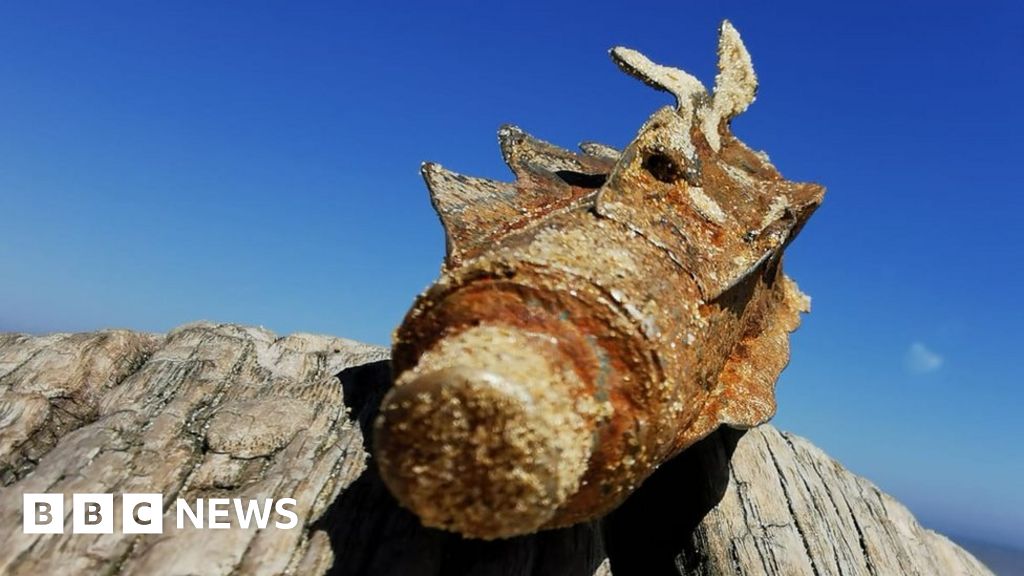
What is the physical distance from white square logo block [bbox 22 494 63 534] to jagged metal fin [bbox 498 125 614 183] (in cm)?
267

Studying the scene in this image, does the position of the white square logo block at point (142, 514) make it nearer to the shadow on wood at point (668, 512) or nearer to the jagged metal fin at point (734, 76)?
the shadow on wood at point (668, 512)

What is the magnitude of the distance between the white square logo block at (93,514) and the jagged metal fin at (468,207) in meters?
1.87

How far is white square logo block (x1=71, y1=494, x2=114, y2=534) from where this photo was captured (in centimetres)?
323

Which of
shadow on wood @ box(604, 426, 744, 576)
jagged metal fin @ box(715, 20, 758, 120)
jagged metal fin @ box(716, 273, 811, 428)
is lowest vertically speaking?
shadow on wood @ box(604, 426, 744, 576)

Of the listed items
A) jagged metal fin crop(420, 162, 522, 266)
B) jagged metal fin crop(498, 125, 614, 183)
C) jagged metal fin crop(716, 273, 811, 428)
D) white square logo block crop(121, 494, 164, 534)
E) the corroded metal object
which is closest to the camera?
the corroded metal object

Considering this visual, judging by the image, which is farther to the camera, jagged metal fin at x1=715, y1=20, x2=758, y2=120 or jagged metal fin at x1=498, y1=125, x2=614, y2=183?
jagged metal fin at x1=715, y1=20, x2=758, y2=120

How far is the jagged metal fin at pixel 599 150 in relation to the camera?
552 centimetres

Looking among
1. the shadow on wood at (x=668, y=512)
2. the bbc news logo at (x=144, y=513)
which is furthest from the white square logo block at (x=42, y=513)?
the shadow on wood at (x=668, y=512)

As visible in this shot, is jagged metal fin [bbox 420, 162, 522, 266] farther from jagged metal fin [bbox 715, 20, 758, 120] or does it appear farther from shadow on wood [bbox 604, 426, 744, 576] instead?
shadow on wood [bbox 604, 426, 744, 576]

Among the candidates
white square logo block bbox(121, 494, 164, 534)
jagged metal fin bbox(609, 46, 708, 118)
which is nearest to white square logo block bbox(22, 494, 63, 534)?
white square logo block bbox(121, 494, 164, 534)

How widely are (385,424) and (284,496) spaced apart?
172cm

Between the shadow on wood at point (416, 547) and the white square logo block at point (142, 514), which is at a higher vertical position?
the shadow on wood at point (416, 547)

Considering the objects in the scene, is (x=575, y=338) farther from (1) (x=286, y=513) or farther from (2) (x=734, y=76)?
(2) (x=734, y=76)

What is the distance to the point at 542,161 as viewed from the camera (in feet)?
15.1
